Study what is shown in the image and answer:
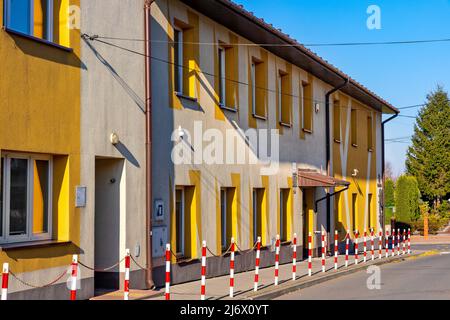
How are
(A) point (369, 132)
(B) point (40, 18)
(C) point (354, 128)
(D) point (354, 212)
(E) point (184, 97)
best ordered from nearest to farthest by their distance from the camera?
Answer: 1. (B) point (40, 18)
2. (E) point (184, 97)
3. (D) point (354, 212)
4. (C) point (354, 128)
5. (A) point (369, 132)

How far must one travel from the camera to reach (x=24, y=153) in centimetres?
1077

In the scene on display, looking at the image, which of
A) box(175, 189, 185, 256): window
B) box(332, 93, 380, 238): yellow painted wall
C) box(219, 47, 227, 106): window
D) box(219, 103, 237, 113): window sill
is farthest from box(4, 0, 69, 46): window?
box(332, 93, 380, 238): yellow painted wall

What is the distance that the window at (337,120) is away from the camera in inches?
1067

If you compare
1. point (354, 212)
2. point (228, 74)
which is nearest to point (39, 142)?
point (228, 74)

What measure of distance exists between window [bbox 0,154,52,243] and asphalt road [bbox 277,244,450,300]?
16.3 ft

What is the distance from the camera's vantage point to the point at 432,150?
5709 centimetres

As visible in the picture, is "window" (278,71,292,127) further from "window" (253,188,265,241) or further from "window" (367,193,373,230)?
"window" (367,193,373,230)

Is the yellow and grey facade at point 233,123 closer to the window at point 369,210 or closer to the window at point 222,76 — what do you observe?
the window at point 222,76

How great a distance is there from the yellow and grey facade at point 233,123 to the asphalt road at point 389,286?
A: 2697 millimetres

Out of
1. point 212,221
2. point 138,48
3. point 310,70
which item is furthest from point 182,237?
point 310,70

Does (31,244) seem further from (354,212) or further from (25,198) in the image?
(354,212)

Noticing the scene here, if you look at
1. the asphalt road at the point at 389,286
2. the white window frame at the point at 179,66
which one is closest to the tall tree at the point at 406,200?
the asphalt road at the point at 389,286

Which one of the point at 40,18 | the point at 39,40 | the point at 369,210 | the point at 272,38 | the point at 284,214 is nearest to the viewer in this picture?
the point at 39,40

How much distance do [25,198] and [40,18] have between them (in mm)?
2842
